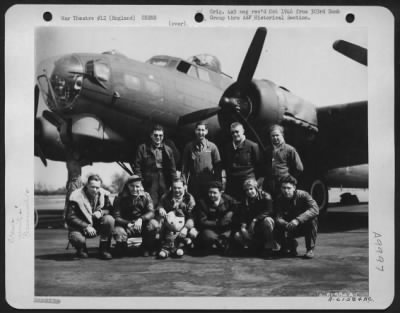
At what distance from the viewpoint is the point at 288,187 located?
586 centimetres

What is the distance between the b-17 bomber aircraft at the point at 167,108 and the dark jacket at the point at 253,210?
100 centimetres

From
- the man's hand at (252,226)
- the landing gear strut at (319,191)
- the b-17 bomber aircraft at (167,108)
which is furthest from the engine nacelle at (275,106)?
the man's hand at (252,226)

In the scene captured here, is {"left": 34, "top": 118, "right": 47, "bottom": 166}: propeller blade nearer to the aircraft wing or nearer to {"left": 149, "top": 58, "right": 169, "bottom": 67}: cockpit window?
{"left": 149, "top": 58, "right": 169, "bottom": 67}: cockpit window

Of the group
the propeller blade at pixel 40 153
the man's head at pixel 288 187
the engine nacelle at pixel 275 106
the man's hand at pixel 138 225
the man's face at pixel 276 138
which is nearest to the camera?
the man's hand at pixel 138 225

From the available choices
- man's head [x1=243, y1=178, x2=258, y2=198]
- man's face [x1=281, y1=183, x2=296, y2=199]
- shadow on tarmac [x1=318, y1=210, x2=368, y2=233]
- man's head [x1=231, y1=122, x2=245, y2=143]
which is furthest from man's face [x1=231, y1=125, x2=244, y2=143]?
shadow on tarmac [x1=318, y1=210, x2=368, y2=233]

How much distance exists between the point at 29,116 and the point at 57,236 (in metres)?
1.70

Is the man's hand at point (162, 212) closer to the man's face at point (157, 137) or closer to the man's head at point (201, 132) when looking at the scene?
the man's face at point (157, 137)

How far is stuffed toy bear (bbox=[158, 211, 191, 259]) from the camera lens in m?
5.70

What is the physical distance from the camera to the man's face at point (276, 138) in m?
6.37

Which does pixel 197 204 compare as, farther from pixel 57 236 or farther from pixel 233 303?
pixel 57 236

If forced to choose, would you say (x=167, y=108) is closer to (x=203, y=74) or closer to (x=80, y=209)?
(x=203, y=74)

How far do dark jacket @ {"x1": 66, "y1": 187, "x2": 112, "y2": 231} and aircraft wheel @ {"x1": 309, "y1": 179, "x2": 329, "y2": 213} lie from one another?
12.6ft

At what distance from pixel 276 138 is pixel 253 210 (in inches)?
48.8

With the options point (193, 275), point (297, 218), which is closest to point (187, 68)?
point (297, 218)
